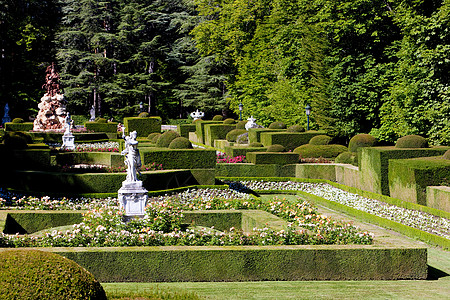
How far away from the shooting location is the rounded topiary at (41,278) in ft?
17.6

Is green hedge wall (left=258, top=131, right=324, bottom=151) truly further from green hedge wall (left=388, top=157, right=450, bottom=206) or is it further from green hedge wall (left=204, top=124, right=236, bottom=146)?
green hedge wall (left=388, top=157, right=450, bottom=206)

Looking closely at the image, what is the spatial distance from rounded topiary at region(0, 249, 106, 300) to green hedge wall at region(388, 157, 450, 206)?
48.1 ft

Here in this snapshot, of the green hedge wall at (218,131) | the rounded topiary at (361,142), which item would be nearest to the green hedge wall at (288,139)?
the rounded topiary at (361,142)

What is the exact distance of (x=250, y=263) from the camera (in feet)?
33.5

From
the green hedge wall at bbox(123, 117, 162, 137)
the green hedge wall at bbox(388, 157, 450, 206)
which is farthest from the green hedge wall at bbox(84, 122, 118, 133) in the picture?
the green hedge wall at bbox(388, 157, 450, 206)

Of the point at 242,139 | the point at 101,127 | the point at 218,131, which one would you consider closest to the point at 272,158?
the point at 242,139

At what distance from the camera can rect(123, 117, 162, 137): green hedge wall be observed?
44.5 m

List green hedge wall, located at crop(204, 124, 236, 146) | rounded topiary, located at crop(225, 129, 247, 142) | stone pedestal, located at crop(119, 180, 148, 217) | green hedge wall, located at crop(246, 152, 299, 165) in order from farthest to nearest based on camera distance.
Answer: green hedge wall, located at crop(204, 124, 236, 146), rounded topiary, located at crop(225, 129, 247, 142), green hedge wall, located at crop(246, 152, 299, 165), stone pedestal, located at crop(119, 180, 148, 217)

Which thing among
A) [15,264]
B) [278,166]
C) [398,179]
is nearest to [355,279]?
[15,264]

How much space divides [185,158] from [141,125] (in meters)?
23.2

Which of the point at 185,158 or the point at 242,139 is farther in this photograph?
the point at 242,139

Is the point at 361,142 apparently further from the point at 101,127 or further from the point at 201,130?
the point at 101,127

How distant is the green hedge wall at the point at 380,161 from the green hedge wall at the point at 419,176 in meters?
1.27

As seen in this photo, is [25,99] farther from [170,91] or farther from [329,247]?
[329,247]
